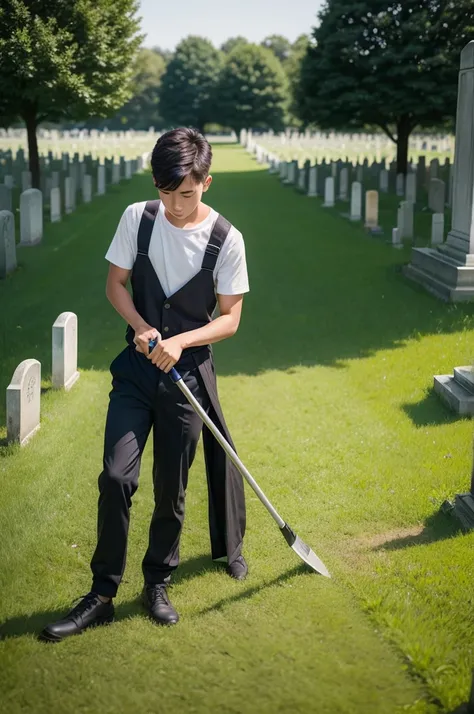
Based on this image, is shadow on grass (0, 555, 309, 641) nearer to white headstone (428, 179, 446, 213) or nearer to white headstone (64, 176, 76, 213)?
white headstone (428, 179, 446, 213)

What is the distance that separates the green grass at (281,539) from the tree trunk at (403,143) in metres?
16.5

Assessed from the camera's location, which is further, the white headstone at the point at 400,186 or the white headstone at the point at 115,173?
the white headstone at the point at 115,173

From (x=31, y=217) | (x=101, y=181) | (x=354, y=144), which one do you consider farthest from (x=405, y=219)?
(x=354, y=144)

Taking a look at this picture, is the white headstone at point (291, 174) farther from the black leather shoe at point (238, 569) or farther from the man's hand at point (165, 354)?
the man's hand at point (165, 354)

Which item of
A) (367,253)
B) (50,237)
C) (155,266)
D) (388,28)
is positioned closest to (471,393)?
(155,266)

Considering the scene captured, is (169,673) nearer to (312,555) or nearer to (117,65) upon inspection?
(312,555)

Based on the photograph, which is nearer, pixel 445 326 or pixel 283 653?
pixel 283 653

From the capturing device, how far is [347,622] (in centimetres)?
480

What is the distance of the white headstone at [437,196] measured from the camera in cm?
2039

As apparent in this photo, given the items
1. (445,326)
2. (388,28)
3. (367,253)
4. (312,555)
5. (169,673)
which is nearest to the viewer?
(169,673)

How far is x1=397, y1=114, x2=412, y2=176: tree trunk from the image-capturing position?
28.5 m

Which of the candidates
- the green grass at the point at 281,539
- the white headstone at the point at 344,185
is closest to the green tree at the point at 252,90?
the white headstone at the point at 344,185

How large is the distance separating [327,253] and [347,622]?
1285cm

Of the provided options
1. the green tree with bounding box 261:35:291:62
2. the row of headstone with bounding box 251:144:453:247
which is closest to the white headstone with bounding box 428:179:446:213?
the row of headstone with bounding box 251:144:453:247
